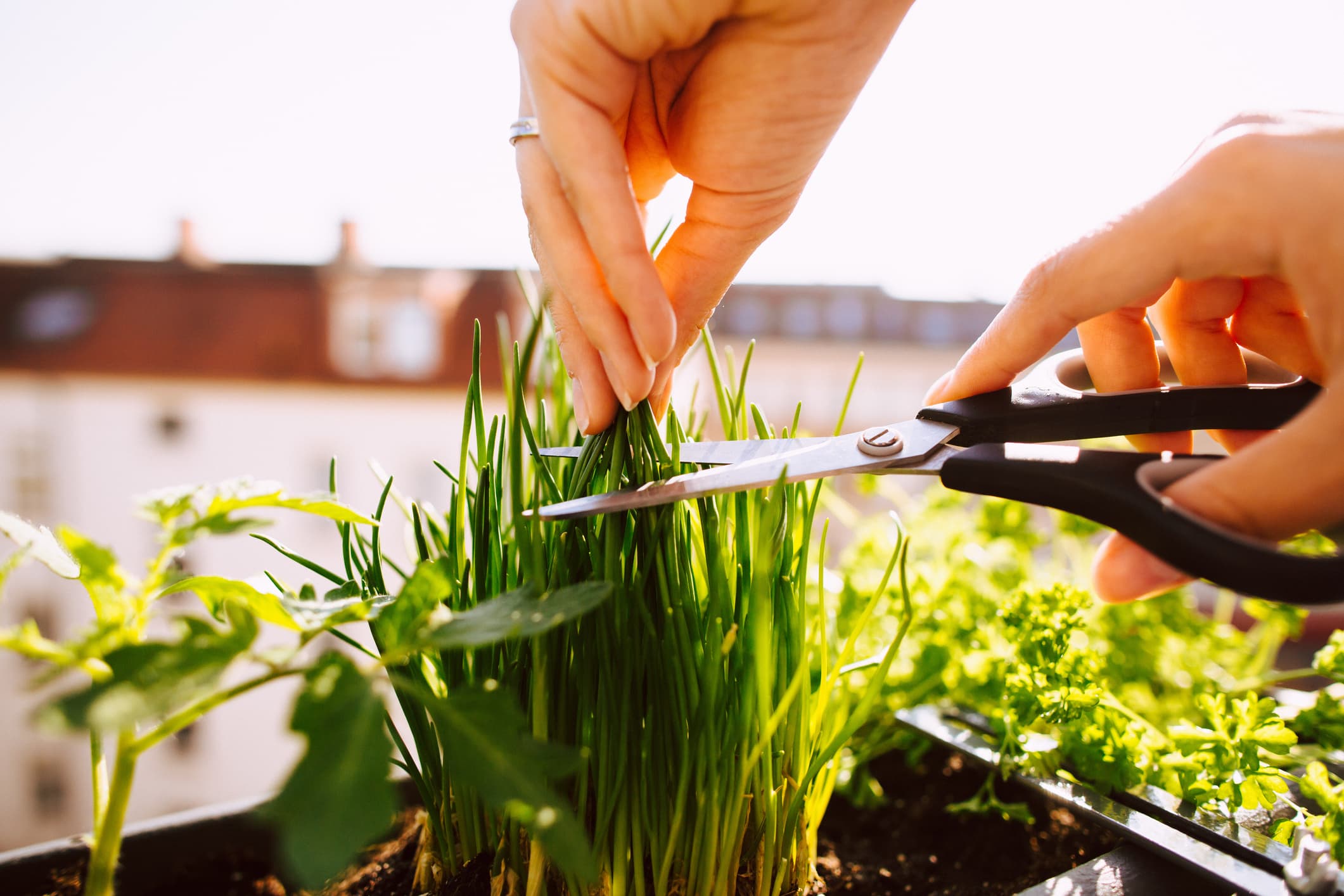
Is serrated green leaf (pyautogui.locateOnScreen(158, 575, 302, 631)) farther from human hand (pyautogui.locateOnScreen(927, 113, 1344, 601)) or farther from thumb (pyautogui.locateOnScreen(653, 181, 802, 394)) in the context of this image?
human hand (pyautogui.locateOnScreen(927, 113, 1344, 601))

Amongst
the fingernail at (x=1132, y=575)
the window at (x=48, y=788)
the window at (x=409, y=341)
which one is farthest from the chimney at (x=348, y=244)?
the fingernail at (x=1132, y=575)

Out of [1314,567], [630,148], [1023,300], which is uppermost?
[630,148]

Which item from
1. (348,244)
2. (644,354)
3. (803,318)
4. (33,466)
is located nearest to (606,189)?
(644,354)

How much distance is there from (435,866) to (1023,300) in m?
0.55

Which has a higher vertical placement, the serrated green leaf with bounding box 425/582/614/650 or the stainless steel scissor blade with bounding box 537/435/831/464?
the stainless steel scissor blade with bounding box 537/435/831/464

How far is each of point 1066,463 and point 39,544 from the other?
1.65 feet

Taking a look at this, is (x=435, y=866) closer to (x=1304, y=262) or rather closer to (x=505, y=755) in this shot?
(x=505, y=755)

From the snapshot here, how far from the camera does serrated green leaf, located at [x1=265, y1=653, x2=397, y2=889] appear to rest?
22 cm

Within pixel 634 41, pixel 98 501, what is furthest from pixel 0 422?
pixel 634 41

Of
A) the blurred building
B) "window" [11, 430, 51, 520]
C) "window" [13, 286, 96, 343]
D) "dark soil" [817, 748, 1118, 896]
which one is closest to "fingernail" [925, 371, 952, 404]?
"dark soil" [817, 748, 1118, 896]

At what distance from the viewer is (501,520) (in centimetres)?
47

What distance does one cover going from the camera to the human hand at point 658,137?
1.31 ft

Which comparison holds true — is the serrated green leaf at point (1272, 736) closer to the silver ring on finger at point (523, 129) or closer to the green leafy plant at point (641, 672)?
the green leafy plant at point (641, 672)

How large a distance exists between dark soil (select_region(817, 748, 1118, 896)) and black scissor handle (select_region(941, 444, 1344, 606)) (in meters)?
0.30
